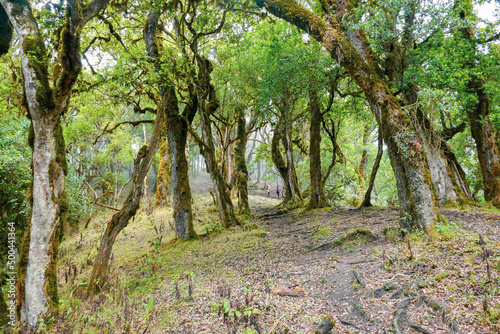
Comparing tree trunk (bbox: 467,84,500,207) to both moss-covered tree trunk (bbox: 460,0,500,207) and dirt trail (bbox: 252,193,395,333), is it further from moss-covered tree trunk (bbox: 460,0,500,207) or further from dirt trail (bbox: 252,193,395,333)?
dirt trail (bbox: 252,193,395,333)

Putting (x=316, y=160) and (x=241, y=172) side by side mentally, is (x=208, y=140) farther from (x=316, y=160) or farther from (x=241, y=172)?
(x=316, y=160)

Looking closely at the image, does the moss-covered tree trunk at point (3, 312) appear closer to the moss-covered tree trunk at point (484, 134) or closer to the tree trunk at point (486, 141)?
the moss-covered tree trunk at point (484, 134)

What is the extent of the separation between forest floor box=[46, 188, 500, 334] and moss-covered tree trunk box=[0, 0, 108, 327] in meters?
0.61

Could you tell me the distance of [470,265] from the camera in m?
3.88

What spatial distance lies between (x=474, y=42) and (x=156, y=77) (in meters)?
11.1

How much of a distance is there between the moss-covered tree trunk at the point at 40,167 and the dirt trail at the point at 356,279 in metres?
3.83

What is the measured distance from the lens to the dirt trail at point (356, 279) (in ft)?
10.5

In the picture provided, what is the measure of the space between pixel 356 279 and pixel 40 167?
5.54m

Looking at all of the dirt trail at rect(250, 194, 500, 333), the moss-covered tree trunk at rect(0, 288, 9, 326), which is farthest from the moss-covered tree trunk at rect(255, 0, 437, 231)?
the moss-covered tree trunk at rect(0, 288, 9, 326)

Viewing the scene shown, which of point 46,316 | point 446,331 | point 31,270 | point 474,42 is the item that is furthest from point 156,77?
point 474,42

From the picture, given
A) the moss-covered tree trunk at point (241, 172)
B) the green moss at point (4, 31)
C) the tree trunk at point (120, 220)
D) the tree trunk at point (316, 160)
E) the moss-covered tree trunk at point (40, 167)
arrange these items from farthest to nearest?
the moss-covered tree trunk at point (241, 172) → the tree trunk at point (316, 160) → the tree trunk at point (120, 220) → the green moss at point (4, 31) → the moss-covered tree trunk at point (40, 167)

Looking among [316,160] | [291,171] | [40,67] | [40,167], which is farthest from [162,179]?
[40,67]

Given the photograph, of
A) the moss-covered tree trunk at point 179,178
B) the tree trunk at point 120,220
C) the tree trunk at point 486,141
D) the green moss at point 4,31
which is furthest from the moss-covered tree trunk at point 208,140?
the tree trunk at point 486,141

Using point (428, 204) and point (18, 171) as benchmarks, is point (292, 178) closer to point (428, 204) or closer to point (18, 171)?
point (428, 204)
